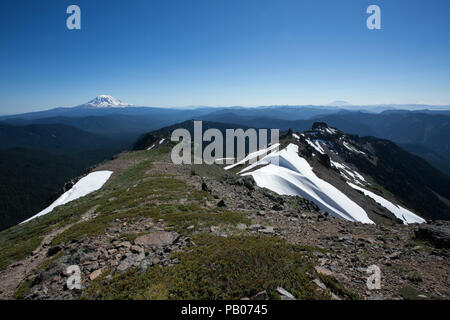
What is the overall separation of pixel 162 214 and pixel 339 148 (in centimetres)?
14506

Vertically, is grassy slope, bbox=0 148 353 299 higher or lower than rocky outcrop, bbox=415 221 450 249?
higher

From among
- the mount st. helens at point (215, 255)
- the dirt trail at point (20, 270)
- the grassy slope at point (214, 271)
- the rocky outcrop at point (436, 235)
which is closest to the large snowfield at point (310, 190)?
the mount st. helens at point (215, 255)

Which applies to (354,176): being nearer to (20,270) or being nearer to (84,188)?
(84,188)

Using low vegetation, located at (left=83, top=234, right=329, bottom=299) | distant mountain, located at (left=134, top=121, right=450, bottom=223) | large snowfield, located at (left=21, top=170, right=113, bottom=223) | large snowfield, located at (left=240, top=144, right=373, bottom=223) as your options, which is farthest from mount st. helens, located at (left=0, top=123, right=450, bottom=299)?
distant mountain, located at (left=134, top=121, right=450, bottom=223)

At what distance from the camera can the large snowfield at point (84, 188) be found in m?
28.8

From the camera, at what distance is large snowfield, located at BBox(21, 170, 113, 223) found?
28844 mm

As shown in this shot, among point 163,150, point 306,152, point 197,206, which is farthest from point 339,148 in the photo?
point 197,206

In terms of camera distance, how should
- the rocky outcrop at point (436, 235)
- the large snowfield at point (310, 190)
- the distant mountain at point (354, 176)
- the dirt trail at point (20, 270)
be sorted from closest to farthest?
the dirt trail at point (20, 270) < the rocky outcrop at point (436, 235) < the large snowfield at point (310, 190) < the distant mountain at point (354, 176)

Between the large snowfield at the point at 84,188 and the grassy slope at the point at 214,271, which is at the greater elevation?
the grassy slope at the point at 214,271

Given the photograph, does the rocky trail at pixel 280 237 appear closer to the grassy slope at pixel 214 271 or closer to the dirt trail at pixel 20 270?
the dirt trail at pixel 20 270

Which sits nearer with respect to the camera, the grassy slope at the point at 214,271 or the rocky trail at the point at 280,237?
the grassy slope at the point at 214,271

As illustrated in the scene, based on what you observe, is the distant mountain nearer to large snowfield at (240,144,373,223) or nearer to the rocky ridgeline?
large snowfield at (240,144,373,223)

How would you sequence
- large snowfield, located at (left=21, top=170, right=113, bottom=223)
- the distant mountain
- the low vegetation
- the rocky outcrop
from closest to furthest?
1. the low vegetation
2. the rocky outcrop
3. large snowfield, located at (left=21, top=170, right=113, bottom=223)
4. the distant mountain
